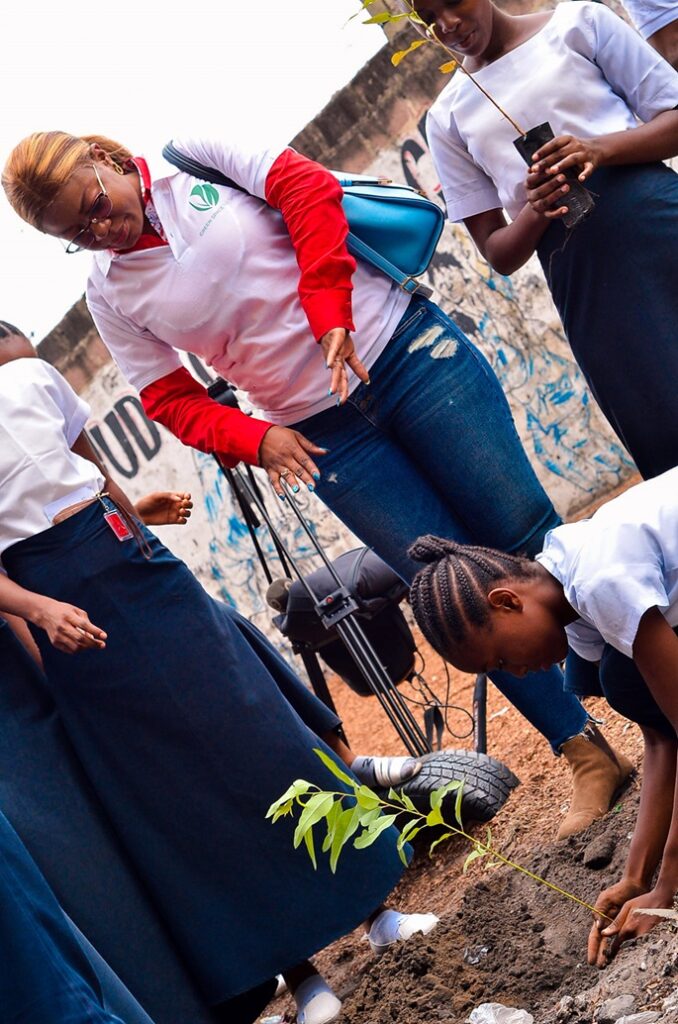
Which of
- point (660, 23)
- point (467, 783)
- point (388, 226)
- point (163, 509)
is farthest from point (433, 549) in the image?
point (660, 23)

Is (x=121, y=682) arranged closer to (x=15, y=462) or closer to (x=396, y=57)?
(x=15, y=462)

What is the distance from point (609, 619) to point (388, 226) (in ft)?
4.25

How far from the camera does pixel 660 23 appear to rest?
279cm

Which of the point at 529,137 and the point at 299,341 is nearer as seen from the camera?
the point at 529,137

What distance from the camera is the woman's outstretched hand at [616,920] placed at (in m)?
2.18

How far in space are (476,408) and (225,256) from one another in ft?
2.26

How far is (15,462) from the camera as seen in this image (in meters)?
2.76

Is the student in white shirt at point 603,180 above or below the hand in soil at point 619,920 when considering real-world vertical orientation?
above

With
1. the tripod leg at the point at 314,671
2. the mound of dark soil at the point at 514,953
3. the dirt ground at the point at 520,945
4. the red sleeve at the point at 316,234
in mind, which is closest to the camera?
the dirt ground at the point at 520,945

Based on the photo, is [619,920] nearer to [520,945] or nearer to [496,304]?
[520,945]

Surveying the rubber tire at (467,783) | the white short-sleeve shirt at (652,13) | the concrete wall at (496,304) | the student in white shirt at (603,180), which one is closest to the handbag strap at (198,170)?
the student in white shirt at (603,180)

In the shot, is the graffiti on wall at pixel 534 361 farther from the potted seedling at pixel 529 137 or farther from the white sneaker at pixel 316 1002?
the white sneaker at pixel 316 1002

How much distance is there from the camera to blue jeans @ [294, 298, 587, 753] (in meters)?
2.83

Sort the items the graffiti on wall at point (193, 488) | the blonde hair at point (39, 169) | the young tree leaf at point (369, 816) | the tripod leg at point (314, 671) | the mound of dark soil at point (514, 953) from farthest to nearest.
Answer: the graffiti on wall at point (193, 488) → the tripod leg at point (314, 671) → the blonde hair at point (39, 169) → the mound of dark soil at point (514, 953) → the young tree leaf at point (369, 816)
